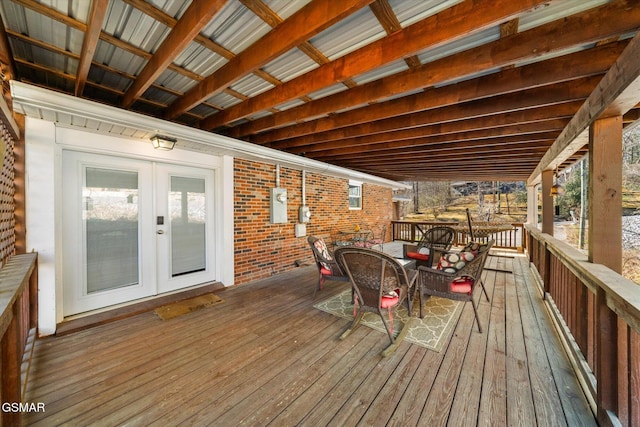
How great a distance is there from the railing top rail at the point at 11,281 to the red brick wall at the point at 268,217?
2564 millimetres

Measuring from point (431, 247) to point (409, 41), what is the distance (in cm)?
370

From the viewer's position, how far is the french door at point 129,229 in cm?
297

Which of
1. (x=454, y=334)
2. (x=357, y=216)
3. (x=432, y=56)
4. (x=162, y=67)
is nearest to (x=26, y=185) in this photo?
(x=162, y=67)

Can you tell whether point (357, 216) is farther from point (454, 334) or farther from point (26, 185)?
point (26, 185)

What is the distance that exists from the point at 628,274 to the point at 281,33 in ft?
28.4

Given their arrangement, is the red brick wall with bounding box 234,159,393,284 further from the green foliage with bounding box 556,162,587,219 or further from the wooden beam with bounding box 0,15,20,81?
the green foliage with bounding box 556,162,587,219

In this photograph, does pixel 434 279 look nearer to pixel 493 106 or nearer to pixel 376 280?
pixel 376 280

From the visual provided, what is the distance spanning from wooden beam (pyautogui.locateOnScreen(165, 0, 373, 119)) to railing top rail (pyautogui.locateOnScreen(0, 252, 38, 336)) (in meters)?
2.07

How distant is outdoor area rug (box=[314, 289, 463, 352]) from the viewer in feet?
8.69

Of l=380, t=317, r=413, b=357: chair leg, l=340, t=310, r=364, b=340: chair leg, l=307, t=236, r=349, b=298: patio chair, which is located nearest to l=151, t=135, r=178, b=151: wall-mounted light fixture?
l=307, t=236, r=349, b=298: patio chair

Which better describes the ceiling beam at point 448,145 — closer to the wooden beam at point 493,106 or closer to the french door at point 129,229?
the wooden beam at point 493,106

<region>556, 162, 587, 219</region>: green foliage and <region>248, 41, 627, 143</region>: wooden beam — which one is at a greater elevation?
<region>248, 41, 627, 143</region>: wooden beam

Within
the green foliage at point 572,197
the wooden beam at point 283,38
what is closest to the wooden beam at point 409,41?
→ the wooden beam at point 283,38

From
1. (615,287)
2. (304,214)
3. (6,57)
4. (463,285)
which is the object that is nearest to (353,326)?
(463,285)
